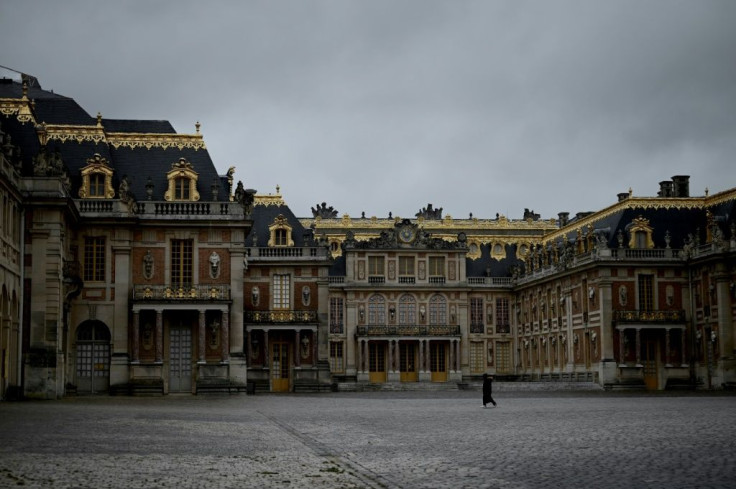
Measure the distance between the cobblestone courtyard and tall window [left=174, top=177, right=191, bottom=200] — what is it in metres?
24.7

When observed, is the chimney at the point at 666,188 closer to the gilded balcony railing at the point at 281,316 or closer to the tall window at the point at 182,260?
the gilded balcony railing at the point at 281,316

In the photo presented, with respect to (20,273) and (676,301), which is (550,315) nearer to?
(676,301)

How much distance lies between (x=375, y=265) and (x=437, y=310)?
583 centimetres

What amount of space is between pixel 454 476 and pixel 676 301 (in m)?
60.4

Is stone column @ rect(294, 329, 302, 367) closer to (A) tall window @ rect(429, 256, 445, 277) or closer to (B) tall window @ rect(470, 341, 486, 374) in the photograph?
(A) tall window @ rect(429, 256, 445, 277)

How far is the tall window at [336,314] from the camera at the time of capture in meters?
87.8

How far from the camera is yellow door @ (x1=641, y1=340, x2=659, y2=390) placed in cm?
7181

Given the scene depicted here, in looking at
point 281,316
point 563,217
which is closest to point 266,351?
point 281,316

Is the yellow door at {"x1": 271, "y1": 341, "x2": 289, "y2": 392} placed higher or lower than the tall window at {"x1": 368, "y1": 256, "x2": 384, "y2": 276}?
lower

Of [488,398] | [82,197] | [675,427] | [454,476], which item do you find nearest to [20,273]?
[82,197]

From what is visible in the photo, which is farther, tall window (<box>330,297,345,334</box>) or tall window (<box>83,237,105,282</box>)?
tall window (<box>330,297,345,334</box>)

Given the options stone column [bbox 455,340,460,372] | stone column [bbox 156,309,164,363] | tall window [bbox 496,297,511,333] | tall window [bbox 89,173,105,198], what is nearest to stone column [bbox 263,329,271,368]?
stone column [bbox 156,309,164,363]

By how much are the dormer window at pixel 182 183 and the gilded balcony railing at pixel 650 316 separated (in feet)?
97.6

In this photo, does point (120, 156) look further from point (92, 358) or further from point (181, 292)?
point (92, 358)
